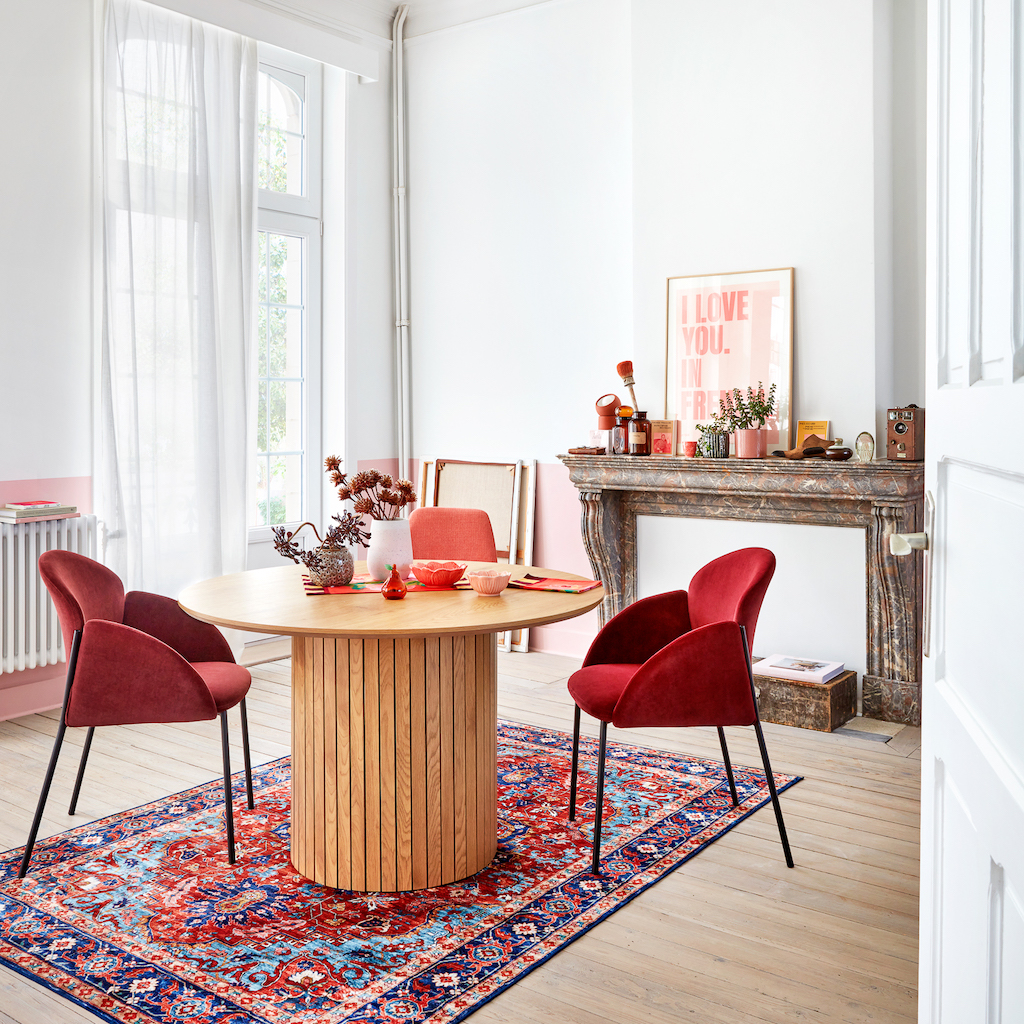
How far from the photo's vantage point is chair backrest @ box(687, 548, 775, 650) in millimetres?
2881

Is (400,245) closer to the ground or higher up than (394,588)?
higher up

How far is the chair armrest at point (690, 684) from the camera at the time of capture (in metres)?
2.74

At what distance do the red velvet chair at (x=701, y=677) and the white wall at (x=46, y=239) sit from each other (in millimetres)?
2765

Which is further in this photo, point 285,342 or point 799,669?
point 285,342

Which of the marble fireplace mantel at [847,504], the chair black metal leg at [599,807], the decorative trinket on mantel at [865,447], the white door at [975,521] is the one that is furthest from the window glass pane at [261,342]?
the white door at [975,521]

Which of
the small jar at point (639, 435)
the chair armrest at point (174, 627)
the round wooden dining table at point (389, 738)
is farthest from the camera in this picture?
the small jar at point (639, 435)

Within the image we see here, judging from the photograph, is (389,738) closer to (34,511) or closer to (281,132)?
(34,511)

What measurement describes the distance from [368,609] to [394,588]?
0.69 feet

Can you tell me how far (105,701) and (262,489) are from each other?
3026mm

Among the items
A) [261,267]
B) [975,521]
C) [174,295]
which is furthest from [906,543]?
[261,267]

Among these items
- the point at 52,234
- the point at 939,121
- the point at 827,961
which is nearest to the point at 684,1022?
the point at 827,961

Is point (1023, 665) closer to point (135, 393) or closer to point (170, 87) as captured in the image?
point (135, 393)

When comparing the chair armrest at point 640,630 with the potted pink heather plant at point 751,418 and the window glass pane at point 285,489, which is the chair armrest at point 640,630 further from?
the window glass pane at point 285,489

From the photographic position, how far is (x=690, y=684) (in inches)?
108
